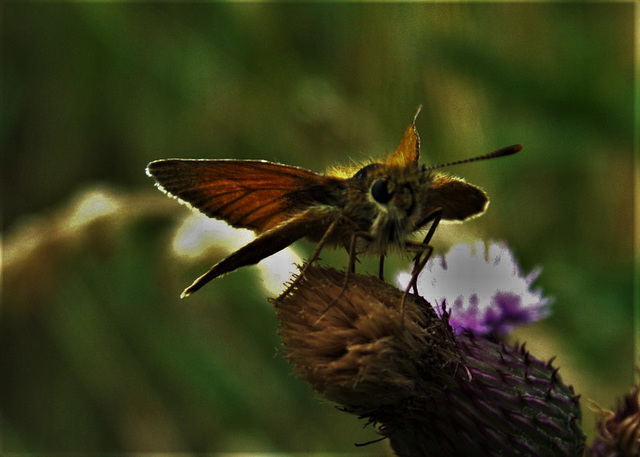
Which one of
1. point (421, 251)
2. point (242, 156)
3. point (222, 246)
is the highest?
point (242, 156)

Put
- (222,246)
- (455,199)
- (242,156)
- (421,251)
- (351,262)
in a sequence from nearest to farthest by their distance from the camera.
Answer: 1. (351,262)
2. (421,251)
3. (455,199)
4. (222,246)
5. (242,156)

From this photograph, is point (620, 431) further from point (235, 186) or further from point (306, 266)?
point (235, 186)

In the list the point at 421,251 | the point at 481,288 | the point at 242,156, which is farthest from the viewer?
the point at 242,156

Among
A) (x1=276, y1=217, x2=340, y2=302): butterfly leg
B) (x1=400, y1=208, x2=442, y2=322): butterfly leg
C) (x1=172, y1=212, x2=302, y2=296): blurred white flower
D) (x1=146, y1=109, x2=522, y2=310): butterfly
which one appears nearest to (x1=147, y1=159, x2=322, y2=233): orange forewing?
(x1=146, y1=109, x2=522, y2=310): butterfly

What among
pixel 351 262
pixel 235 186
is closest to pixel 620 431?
pixel 351 262

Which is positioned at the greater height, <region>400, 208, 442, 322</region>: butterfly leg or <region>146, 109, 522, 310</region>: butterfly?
<region>146, 109, 522, 310</region>: butterfly

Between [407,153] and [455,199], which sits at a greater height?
[407,153]

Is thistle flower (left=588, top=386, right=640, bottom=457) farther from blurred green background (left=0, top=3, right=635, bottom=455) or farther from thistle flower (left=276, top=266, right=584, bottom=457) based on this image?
blurred green background (left=0, top=3, right=635, bottom=455)
